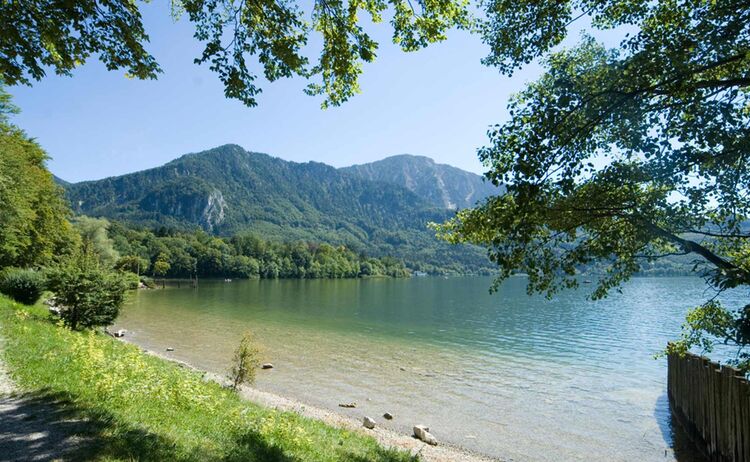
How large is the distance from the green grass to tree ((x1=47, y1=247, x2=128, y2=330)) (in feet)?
29.2

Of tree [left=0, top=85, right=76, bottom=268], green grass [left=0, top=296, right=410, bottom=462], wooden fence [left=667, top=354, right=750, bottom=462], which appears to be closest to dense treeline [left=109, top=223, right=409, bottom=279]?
tree [left=0, top=85, right=76, bottom=268]

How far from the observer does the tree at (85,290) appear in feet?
74.0

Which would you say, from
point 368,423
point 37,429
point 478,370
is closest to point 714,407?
point 368,423

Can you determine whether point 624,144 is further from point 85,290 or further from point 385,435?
point 85,290

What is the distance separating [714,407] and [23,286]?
119 ft

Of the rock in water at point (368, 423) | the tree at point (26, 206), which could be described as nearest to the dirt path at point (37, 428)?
the rock in water at point (368, 423)

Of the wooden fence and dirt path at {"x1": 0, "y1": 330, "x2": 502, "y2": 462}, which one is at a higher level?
dirt path at {"x1": 0, "y1": 330, "x2": 502, "y2": 462}

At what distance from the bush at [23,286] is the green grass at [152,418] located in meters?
16.5

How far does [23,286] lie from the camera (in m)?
27.7

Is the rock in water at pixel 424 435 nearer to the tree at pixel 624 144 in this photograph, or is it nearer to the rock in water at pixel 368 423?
the rock in water at pixel 368 423

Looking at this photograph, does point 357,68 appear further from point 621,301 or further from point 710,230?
point 621,301

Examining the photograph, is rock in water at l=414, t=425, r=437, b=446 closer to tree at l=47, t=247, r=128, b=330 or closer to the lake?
the lake

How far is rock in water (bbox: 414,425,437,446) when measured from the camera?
15984 millimetres

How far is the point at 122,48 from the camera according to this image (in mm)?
8797
